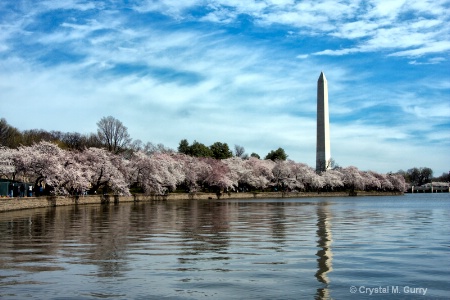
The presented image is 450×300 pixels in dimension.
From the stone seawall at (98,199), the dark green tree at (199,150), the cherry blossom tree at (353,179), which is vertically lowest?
the stone seawall at (98,199)

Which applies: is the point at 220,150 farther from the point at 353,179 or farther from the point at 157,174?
the point at 157,174

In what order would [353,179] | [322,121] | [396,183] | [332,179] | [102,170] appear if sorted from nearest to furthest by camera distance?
[102,170], [322,121], [332,179], [353,179], [396,183]

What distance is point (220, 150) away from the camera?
118 m

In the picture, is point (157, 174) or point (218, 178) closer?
point (157, 174)

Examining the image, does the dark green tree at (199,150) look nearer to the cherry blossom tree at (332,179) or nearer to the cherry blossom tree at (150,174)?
the cherry blossom tree at (332,179)

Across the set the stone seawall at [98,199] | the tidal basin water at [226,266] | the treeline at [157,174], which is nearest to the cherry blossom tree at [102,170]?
the treeline at [157,174]

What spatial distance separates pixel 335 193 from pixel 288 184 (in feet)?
37.4

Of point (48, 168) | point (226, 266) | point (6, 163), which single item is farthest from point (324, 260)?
point (48, 168)

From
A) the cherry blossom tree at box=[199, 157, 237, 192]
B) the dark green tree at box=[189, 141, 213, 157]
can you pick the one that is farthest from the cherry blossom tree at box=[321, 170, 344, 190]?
the cherry blossom tree at box=[199, 157, 237, 192]

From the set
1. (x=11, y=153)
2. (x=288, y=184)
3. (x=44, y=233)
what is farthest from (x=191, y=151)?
(x=44, y=233)

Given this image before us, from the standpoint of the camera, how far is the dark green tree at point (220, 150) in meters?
118

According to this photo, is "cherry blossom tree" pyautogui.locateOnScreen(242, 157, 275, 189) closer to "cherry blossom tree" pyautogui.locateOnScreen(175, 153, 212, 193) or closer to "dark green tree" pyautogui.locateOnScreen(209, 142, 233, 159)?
"dark green tree" pyautogui.locateOnScreen(209, 142, 233, 159)

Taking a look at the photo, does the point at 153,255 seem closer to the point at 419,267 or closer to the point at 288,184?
the point at 419,267

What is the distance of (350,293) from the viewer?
905 cm
